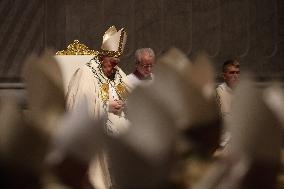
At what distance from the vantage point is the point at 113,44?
5566 mm

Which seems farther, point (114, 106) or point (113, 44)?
point (113, 44)

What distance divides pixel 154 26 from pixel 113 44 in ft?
7.33

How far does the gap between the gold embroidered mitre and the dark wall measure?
6.04ft

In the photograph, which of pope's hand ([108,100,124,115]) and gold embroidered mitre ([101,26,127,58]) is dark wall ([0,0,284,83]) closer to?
gold embroidered mitre ([101,26,127,58])

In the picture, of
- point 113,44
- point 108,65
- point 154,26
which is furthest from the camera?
point 154,26

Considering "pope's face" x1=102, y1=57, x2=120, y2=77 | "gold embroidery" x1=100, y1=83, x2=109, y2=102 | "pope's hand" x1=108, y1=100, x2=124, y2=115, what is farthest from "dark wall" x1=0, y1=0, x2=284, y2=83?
"pope's hand" x1=108, y1=100, x2=124, y2=115

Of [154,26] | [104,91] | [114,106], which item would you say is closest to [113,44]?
[104,91]

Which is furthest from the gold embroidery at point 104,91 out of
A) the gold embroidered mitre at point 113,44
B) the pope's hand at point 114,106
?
the gold embroidered mitre at point 113,44

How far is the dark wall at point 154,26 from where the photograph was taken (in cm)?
763

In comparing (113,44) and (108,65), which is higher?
(113,44)

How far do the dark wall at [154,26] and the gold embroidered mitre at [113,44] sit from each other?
1.84 meters

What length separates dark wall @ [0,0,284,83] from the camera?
763 centimetres

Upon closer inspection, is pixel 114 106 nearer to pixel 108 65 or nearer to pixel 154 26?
pixel 108 65

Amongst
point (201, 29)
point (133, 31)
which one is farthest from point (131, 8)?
point (201, 29)
